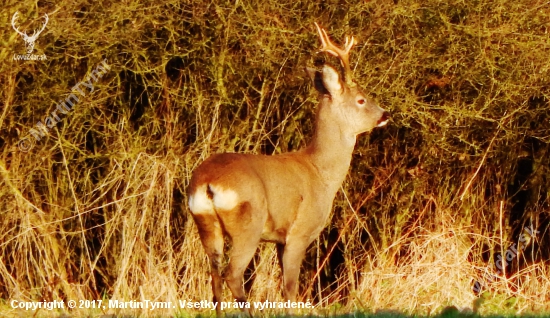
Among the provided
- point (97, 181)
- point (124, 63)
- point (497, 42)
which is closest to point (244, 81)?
point (124, 63)

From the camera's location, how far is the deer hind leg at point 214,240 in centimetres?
625

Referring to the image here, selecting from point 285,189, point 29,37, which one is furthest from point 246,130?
point 29,37

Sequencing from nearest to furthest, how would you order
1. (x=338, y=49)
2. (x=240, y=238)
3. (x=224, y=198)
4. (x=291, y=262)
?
(x=224, y=198) < (x=240, y=238) < (x=291, y=262) < (x=338, y=49)

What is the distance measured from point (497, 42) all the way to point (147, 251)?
3.49 m

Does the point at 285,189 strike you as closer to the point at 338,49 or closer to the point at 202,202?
the point at 202,202

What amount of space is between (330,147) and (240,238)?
158 cm

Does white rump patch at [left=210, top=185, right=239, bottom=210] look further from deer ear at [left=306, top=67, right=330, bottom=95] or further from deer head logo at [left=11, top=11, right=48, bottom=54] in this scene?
deer head logo at [left=11, top=11, right=48, bottom=54]

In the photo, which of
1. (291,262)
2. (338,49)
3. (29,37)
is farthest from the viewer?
(29,37)

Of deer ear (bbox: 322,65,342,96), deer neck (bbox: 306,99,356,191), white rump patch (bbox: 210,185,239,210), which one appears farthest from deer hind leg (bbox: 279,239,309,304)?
deer ear (bbox: 322,65,342,96)

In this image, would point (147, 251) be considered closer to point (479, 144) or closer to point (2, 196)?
point (2, 196)

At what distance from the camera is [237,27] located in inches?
320

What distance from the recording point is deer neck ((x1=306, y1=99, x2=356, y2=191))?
7488mm

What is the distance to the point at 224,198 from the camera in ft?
20.2

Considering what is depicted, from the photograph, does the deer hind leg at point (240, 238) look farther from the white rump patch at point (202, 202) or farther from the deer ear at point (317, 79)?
the deer ear at point (317, 79)
